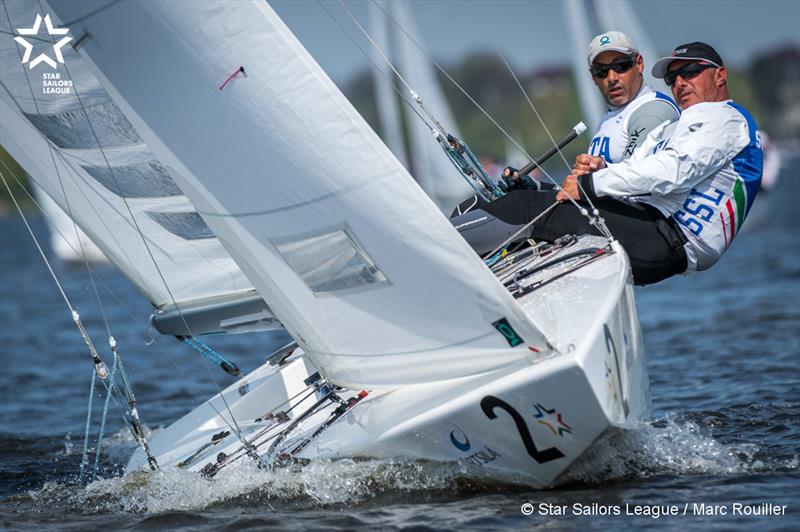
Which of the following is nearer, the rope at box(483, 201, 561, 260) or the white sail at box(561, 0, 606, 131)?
the rope at box(483, 201, 561, 260)

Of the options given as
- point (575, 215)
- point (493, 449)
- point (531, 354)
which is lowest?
point (493, 449)

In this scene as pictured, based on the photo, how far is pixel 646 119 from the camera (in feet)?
14.9

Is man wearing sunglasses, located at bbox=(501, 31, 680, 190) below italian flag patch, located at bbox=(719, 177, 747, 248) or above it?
above

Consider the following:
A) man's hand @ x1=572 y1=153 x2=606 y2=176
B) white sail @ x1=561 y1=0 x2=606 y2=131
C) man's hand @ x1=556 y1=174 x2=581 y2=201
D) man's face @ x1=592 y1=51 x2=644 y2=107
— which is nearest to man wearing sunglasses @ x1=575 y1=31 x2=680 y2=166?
man's face @ x1=592 y1=51 x2=644 y2=107

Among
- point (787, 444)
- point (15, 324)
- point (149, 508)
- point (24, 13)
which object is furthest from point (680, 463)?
point (15, 324)

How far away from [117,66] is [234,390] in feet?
7.71

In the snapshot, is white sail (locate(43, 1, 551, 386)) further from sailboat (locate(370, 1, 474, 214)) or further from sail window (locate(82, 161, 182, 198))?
sailboat (locate(370, 1, 474, 214))

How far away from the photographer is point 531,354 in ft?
11.9

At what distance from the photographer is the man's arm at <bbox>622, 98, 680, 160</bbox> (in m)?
4.52

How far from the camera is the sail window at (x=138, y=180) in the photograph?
17.6 feet

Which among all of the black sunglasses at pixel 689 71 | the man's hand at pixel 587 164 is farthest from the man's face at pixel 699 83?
the man's hand at pixel 587 164

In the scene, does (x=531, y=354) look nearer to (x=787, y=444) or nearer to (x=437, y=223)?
(x=437, y=223)

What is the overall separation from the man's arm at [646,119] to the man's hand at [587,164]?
8.3 inches

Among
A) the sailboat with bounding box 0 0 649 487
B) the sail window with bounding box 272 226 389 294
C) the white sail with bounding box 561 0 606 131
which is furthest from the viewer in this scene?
the white sail with bounding box 561 0 606 131
